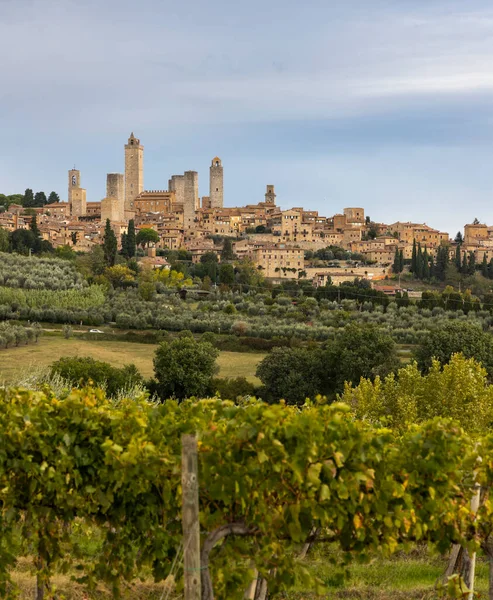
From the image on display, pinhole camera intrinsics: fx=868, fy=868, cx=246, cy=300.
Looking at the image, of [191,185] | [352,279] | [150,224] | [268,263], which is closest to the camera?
[352,279]

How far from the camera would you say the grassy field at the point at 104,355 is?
3284 centimetres

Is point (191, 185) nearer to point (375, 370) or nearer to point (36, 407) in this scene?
point (375, 370)

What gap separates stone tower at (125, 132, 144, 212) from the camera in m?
115

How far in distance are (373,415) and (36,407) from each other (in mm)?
13411

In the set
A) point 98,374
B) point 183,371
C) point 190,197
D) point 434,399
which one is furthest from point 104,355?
point 190,197

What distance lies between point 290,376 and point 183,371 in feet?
12.2

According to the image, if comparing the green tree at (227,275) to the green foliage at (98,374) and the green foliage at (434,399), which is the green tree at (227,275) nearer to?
the green foliage at (98,374)

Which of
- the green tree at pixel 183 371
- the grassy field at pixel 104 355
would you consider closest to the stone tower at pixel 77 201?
the grassy field at pixel 104 355

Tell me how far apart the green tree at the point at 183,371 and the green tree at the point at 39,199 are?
3775 inches

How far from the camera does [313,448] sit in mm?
5242

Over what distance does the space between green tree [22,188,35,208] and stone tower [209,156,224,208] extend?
2504 centimetres

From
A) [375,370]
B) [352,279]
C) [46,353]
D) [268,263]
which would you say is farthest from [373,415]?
[268,263]

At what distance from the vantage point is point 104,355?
3566 cm

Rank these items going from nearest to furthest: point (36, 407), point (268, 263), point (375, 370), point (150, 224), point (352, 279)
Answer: point (36, 407), point (375, 370), point (352, 279), point (268, 263), point (150, 224)
